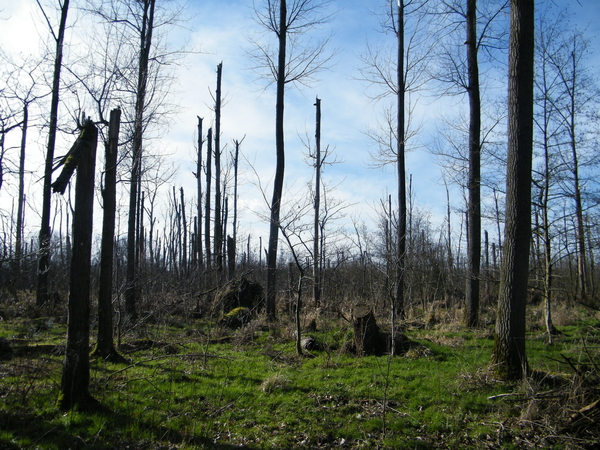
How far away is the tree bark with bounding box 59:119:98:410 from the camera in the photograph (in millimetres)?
5293

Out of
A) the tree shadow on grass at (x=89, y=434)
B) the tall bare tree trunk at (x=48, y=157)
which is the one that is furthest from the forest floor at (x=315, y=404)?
the tall bare tree trunk at (x=48, y=157)

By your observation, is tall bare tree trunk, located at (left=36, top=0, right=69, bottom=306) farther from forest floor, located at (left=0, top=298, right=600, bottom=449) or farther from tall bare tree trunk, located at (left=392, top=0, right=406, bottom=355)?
tall bare tree trunk, located at (left=392, top=0, right=406, bottom=355)

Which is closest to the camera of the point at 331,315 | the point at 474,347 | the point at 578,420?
the point at 578,420

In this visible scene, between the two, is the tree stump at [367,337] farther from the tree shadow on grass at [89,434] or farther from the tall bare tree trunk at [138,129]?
the tall bare tree trunk at [138,129]

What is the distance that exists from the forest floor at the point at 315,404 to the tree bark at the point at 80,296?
27 centimetres

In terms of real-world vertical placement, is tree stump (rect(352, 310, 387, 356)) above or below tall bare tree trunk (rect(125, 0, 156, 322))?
below

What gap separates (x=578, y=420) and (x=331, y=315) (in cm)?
798

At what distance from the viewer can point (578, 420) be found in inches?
171

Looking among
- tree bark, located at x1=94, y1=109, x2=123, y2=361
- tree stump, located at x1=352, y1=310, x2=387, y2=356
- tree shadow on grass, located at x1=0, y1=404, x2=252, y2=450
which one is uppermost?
tree bark, located at x1=94, y1=109, x2=123, y2=361

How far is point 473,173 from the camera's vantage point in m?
11.1

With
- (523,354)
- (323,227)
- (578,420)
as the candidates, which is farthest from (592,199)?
(578,420)

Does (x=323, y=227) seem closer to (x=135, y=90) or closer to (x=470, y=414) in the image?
(x=135, y=90)

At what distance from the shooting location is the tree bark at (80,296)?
17.4 ft

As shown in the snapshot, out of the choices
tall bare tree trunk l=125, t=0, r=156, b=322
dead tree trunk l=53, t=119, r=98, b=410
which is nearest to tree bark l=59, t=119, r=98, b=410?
dead tree trunk l=53, t=119, r=98, b=410
